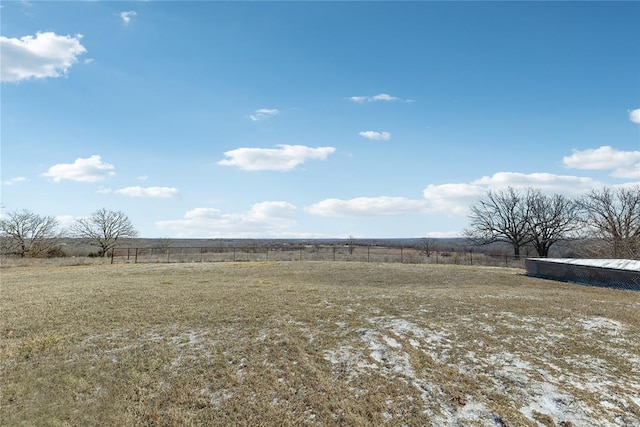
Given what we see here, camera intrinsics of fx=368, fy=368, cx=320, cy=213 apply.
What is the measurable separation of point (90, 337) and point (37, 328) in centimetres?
181

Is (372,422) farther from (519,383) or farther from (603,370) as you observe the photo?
(603,370)

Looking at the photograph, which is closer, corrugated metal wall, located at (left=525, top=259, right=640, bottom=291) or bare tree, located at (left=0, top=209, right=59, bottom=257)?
corrugated metal wall, located at (left=525, top=259, right=640, bottom=291)

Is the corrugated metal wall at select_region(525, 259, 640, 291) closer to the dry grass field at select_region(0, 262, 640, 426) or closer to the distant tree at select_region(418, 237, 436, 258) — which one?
the dry grass field at select_region(0, 262, 640, 426)

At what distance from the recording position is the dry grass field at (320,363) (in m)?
4.40

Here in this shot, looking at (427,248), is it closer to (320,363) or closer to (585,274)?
(585,274)

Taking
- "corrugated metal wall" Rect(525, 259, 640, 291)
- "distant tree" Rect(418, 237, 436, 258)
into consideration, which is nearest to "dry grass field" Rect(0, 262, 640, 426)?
"corrugated metal wall" Rect(525, 259, 640, 291)

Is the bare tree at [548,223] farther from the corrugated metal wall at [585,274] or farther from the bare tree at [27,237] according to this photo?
the bare tree at [27,237]

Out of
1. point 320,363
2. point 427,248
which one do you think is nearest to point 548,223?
point 427,248

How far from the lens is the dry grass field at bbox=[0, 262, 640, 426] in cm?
440

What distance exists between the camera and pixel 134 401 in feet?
15.5

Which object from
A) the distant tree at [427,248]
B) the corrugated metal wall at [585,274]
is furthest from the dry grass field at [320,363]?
the distant tree at [427,248]

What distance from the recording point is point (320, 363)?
5.79m

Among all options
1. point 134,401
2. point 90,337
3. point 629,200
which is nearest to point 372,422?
point 134,401

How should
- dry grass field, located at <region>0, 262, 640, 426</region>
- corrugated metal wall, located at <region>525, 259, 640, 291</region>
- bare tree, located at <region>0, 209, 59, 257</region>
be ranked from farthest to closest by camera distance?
1. bare tree, located at <region>0, 209, 59, 257</region>
2. corrugated metal wall, located at <region>525, 259, 640, 291</region>
3. dry grass field, located at <region>0, 262, 640, 426</region>
